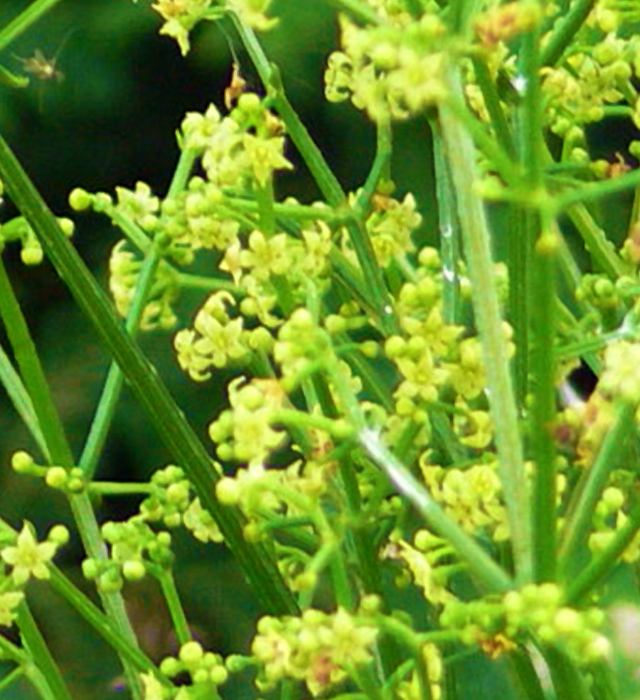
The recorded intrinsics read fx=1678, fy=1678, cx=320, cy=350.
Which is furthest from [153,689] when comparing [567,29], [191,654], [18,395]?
[567,29]

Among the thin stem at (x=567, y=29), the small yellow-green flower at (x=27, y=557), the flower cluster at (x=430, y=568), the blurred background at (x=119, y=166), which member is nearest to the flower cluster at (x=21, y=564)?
the small yellow-green flower at (x=27, y=557)

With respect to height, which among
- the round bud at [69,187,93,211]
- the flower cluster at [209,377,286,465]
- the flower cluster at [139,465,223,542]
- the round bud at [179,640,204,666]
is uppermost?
the round bud at [69,187,93,211]

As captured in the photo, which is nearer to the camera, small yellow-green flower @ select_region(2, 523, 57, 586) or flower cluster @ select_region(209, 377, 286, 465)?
flower cluster @ select_region(209, 377, 286, 465)

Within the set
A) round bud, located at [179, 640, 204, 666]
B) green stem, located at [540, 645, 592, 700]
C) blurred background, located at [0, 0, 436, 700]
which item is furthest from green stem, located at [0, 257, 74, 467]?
blurred background, located at [0, 0, 436, 700]

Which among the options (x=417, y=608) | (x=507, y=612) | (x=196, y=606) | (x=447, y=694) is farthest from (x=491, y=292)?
(x=196, y=606)

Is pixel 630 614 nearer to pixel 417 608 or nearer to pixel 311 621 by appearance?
pixel 311 621

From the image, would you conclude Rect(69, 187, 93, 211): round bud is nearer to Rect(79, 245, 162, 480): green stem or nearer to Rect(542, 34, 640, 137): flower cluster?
Rect(79, 245, 162, 480): green stem

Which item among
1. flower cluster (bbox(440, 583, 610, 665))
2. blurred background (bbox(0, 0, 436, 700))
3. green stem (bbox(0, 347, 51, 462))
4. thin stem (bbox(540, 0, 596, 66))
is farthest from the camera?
blurred background (bbox(0, 0, 436, 700))

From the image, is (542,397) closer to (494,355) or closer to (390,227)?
(494,355)
